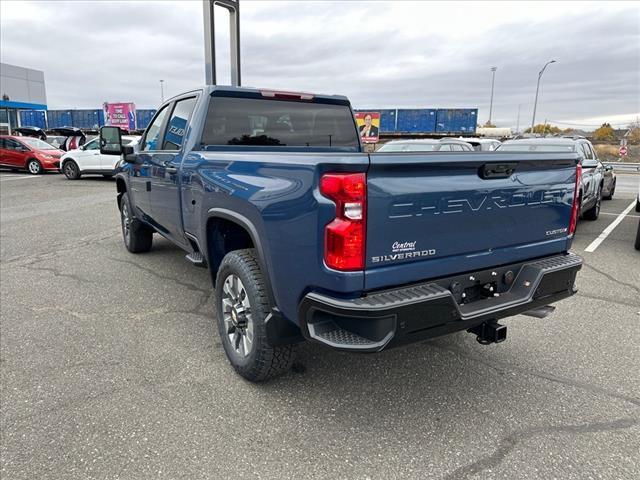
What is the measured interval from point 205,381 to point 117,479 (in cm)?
93

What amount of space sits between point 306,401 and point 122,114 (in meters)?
42.5

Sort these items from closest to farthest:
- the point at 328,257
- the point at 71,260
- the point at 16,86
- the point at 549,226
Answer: the point at 328,257, the point at 549,226, the point at 71,260, the point at 16,86

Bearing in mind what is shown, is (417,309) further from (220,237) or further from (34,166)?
(34,166)

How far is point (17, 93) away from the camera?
1836 inches

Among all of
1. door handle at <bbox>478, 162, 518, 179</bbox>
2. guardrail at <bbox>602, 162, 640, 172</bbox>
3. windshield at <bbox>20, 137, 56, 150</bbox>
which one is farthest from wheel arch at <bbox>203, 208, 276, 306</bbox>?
guardrail at <bbox>602, 162, 640, 172</bbox>

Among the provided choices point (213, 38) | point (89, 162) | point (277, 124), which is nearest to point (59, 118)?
point (89, 162)

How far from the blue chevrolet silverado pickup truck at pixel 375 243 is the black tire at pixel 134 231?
2.72 metres

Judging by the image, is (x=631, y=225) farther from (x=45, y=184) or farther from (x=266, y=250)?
(x=45, y=184)

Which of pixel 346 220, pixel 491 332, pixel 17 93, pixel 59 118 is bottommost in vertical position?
pixel 491 332

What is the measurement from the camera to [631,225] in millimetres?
9148


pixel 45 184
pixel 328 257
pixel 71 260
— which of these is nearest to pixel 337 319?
pixel 328 257

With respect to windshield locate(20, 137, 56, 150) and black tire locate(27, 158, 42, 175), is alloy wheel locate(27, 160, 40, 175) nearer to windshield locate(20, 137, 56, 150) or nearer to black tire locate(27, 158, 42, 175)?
black tire locate(27, 158, 42, 175)

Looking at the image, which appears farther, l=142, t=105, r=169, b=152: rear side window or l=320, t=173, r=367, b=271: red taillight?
l=142, t=105, r=169, b=152: rear side window

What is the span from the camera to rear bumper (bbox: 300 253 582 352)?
2211 mm
